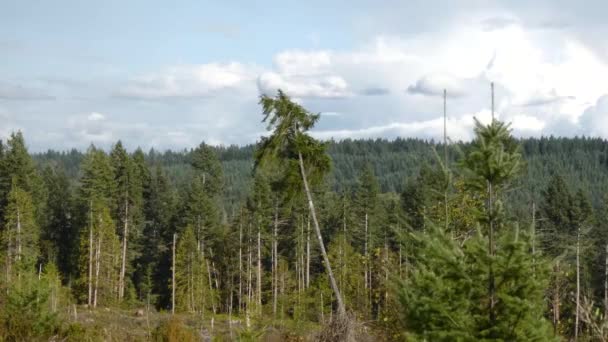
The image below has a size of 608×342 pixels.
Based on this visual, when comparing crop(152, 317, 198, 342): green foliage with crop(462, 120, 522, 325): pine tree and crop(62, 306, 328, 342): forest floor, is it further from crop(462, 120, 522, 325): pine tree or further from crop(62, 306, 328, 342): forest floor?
crop(462, 120, 522, 325): pine tree

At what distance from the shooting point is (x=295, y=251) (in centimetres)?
5584

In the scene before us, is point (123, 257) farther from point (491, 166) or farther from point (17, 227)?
point (491, 166)

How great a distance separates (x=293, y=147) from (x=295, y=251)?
35.4 m

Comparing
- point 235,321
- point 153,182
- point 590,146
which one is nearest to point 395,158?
point 590,146

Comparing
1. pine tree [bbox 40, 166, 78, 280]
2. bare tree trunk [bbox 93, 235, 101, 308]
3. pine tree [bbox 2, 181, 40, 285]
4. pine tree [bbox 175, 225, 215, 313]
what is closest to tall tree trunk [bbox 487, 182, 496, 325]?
pine tree [bbox 2, 181, 40, 285]

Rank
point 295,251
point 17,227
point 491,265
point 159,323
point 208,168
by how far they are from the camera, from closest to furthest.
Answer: point 491,265
point 159,323
point 17,227
point 295,251
point 208,168

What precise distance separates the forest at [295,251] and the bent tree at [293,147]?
0.05 metres

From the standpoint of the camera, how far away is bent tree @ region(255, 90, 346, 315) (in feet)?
68.7

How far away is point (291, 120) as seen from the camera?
21.1 meters

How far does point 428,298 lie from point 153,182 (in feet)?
190

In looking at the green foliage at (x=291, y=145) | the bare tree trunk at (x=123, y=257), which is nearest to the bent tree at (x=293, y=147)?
the green foliage at (x=291, y=145)

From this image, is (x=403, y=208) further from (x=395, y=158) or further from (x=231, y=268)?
(x=395, y=158)

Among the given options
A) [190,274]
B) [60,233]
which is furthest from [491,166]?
[60,233]

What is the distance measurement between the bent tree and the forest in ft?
0.15
